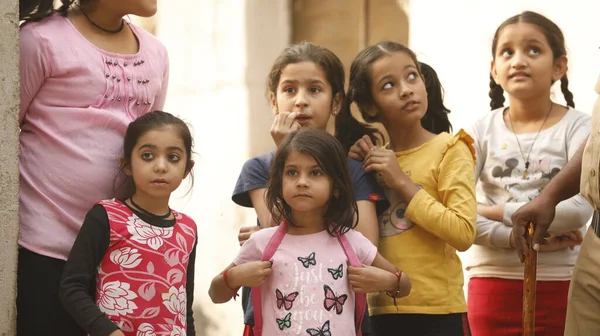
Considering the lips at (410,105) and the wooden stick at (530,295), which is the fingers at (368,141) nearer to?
the lips at (410,105)

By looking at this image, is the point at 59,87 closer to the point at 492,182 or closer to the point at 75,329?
the point at 75,329

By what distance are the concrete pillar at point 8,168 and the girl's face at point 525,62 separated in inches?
84.2

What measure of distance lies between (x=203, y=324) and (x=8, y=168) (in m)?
4.53

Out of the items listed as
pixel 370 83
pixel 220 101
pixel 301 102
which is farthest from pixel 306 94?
pixel 220 101

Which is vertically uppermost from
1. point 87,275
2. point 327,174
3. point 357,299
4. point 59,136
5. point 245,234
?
point 59,136

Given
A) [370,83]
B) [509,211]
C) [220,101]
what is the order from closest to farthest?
[370,83] < [509,211] < [220,101]

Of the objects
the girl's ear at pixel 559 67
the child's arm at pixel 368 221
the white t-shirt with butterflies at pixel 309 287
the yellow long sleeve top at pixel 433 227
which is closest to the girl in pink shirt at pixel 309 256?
the white t-shirt with butterflies at pixel 309 287

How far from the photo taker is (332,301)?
3.23 meters

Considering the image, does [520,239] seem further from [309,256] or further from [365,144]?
[309,256]

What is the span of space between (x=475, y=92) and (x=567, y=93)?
3.60ft

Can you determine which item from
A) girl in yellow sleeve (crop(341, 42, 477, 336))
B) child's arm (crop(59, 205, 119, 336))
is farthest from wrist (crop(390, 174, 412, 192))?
child's arm (crop(59, 205, 119, 336))

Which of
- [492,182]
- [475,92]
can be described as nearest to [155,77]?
[492,182]

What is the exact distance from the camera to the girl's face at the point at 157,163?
128 inches

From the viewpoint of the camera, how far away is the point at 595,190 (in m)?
3.29
